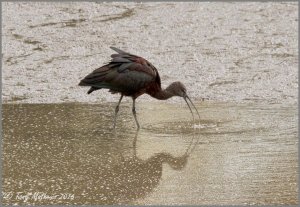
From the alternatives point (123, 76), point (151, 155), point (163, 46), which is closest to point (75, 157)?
point (151, 155)

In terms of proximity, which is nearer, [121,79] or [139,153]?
[139,153]

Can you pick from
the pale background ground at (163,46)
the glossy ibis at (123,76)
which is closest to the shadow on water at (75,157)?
the glossy ibis at (123,76)

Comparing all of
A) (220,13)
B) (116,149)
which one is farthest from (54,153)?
(220,13)

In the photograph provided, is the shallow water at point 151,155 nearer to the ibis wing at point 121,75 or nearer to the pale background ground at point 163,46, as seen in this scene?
the ibis wing at point 121,75

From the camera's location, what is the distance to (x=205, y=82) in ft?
35.1

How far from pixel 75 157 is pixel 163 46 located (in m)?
4.79

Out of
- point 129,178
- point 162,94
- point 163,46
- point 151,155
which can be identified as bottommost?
point 163,46

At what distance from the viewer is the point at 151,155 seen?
25.5 ft

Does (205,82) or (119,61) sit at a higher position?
(119,61)

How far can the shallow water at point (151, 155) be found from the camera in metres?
6.50

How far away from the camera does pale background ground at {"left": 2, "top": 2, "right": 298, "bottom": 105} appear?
10.5 m

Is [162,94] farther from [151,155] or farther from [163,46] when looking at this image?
[163,46]

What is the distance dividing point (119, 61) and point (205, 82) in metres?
1.95

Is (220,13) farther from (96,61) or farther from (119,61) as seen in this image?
(119,61)
